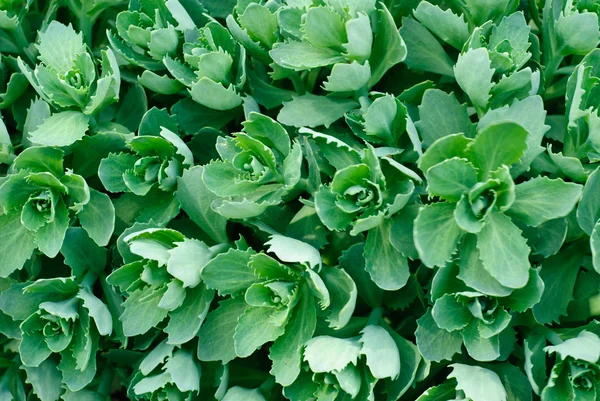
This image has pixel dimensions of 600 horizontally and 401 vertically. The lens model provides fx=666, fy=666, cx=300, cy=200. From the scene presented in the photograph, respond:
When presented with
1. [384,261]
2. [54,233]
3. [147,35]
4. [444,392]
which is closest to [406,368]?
[444,392]

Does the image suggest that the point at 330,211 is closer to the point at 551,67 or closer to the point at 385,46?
the point at 385,46

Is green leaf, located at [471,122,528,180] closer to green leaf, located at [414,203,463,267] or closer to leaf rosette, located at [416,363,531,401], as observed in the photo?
green leaf, located at [414,203,463,267]

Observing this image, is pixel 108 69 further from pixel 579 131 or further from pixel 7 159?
pixel 579 131

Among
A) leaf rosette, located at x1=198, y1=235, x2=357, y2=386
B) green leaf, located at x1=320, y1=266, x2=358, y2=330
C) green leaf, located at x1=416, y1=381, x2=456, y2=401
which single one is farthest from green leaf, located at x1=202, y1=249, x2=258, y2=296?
green leaf, located at x1=416, y1=381, x2=456, y2=401

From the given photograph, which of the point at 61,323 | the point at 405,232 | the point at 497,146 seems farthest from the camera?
the point at 61,323

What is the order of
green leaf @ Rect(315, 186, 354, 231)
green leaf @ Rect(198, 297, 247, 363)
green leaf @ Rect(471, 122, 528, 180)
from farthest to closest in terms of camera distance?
green leaf @ Rect(198, 297, 247, 363) < green leaf @ Rect(315, 186, 354, 231) < green leaf @ Rect(471, 122, 528, 180)

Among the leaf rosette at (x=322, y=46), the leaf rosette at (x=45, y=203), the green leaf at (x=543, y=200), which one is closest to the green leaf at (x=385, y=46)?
the leaf rosette at (x=322, y=46)

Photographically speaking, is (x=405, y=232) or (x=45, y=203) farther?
(x=45, y=203)
